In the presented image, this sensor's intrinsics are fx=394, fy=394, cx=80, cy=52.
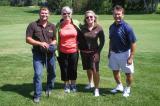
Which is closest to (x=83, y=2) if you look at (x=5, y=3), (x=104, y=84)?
(x=5, y=3)

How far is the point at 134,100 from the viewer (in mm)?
8070

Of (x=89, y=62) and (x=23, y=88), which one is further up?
(x=89, y=62)

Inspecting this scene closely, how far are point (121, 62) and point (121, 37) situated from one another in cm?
56

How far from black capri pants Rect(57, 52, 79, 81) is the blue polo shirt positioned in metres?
0.93

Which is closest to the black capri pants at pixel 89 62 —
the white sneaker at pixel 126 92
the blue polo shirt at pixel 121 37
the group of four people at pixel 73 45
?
the group of four people at pixel 73 45

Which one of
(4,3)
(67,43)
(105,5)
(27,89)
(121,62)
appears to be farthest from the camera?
(4,3)

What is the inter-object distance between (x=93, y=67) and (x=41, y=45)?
1.30 meters

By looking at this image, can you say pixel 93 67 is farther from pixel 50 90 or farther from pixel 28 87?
pixel 28 87

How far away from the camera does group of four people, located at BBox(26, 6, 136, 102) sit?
8.02 metres

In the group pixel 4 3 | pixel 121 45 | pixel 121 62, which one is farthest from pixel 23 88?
pixel 4 3

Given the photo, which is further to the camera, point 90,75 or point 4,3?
point 4,3

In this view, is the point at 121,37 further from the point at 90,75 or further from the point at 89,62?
the point at 90,75

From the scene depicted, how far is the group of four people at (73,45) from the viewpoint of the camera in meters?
8.02

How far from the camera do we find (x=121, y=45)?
8242 millimetres
